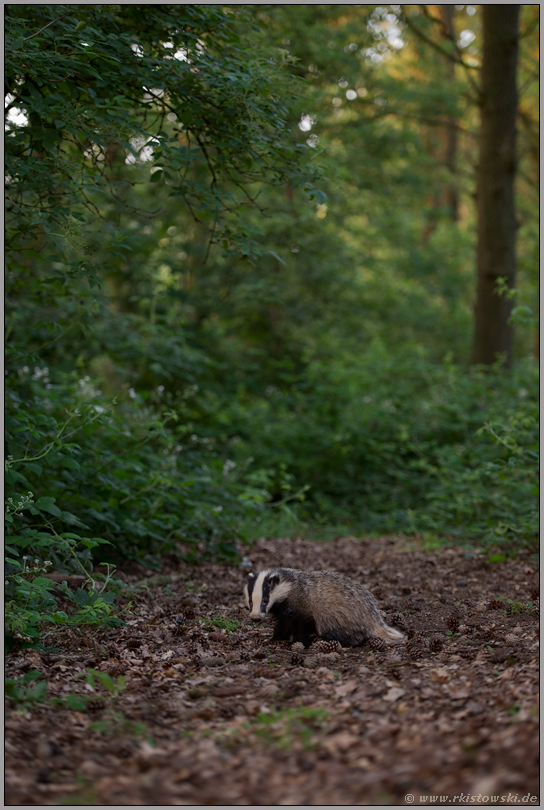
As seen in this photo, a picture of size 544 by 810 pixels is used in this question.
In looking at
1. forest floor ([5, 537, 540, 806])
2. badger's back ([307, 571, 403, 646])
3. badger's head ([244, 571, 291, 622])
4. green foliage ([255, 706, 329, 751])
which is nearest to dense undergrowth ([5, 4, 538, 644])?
forest floor ([5, 537, 540, 806])

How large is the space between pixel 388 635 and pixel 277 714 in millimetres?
1501

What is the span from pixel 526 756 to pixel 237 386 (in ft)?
32.3

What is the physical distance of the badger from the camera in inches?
183

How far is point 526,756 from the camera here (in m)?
2.51

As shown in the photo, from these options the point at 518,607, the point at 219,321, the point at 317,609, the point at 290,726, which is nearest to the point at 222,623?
the point at 317,609

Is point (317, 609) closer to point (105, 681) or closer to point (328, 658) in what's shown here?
point (328, 658)

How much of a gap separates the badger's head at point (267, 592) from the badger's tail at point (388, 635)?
0.71 m

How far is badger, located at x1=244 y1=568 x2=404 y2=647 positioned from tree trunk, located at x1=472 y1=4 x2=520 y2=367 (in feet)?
23.6

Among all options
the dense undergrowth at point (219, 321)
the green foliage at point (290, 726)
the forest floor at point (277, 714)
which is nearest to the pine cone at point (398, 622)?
the forest floor at point (277, 714)

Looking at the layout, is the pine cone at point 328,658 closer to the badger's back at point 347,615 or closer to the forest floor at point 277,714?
the forest floor at point 277,714

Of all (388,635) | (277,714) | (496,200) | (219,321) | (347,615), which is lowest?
(277,714)

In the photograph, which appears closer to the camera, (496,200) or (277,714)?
(277,714)

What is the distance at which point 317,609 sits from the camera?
15.5 ft

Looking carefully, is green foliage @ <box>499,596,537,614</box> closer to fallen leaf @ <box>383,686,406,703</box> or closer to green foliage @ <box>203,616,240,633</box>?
fallen leaf @ <box>383,686,406,703</box>
